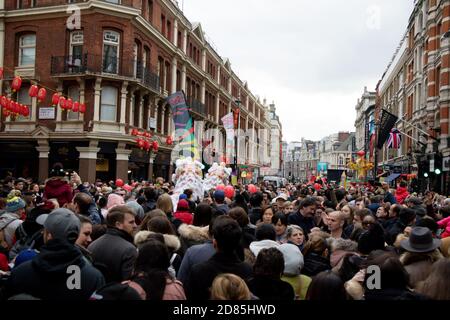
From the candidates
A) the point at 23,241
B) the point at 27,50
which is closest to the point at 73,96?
the point at 27,50

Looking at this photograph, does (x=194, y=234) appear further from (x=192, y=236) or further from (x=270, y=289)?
(x=270, y=289)

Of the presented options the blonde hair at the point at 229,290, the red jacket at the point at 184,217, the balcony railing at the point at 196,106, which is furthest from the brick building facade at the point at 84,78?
the blonde hair at the point at 229,290

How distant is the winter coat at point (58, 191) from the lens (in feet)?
24.4

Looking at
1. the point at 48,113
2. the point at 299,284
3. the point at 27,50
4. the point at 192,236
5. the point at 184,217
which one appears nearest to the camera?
the point at 299,284

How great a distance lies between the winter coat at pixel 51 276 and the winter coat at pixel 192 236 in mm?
2164

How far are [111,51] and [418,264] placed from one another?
24.7 meters

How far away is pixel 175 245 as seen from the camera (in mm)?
4984

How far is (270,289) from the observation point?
12.2 ft

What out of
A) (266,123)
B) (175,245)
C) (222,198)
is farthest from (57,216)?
(266,123)

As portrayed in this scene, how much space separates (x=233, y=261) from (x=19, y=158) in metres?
27.1

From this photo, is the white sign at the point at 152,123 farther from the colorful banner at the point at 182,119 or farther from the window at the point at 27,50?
the colorful banner at the point at 182,119

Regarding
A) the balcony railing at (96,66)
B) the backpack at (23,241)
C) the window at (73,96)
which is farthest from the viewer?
the window at (73,96)

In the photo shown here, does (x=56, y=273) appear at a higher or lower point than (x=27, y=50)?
lower
